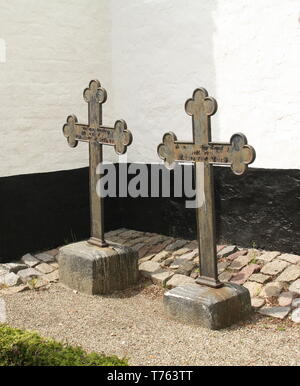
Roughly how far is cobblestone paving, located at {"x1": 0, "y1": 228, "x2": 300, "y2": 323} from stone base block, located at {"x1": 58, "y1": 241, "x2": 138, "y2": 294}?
0.82ft

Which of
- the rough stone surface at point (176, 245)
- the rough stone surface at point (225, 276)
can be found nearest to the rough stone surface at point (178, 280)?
the rough stone surface at point (225, 276)

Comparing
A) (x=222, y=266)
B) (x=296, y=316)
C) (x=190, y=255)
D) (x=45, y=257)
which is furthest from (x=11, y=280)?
(x=296, y=316)

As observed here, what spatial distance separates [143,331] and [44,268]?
1956 mm

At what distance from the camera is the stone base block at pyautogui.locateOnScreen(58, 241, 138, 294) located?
5730 millimetres

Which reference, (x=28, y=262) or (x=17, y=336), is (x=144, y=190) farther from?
(x=17, y=336)

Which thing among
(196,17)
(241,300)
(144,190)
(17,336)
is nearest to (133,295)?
(241,300)

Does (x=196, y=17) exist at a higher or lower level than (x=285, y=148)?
higher

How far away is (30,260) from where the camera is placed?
6582 mm

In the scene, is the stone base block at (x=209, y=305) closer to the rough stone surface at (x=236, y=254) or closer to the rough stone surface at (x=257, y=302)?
the rough stone surface at (x=257, y=302)

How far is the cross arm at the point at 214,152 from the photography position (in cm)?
467

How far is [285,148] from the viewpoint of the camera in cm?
600

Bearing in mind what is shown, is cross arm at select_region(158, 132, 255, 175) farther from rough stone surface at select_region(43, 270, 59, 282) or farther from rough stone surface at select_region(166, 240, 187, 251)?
rough stone surface at select_region(43, 270, 59, 282)

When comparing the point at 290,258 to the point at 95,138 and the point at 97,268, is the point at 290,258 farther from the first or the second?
the point at 95,138
